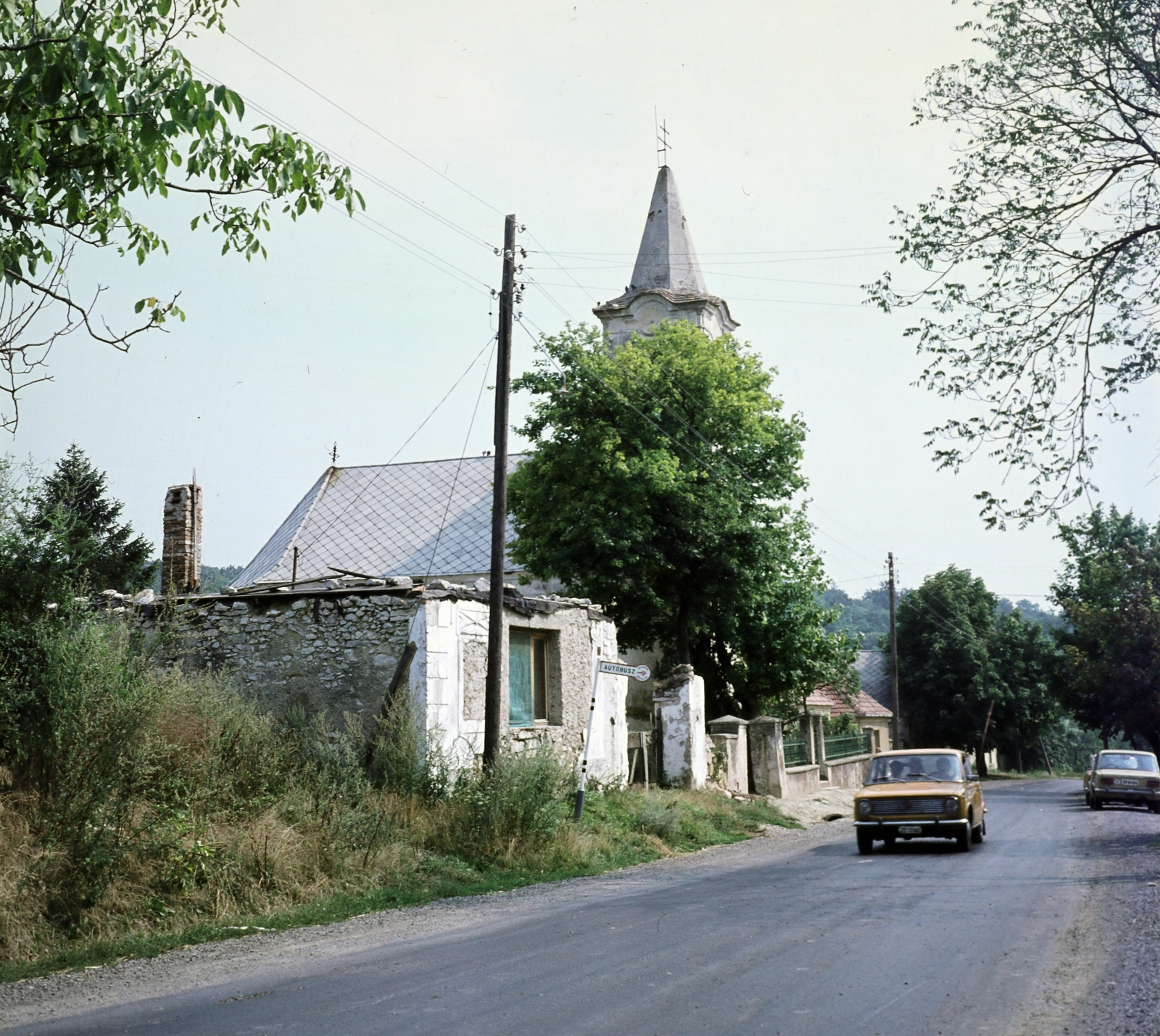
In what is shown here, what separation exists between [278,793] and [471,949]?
193 inches

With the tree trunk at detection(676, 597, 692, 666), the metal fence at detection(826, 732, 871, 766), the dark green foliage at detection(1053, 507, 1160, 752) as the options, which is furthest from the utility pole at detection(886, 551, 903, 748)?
the tree trunk at detection(676, 597, 692, 666)

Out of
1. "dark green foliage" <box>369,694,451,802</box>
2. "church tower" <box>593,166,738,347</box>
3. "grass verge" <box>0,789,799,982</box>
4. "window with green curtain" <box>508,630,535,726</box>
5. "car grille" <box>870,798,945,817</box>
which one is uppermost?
"church tower" <box>593,166,738,347</box>

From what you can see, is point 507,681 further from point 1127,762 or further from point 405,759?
point 1127,762

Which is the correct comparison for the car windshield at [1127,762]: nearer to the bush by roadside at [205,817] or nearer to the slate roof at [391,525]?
the slate roof at [391,525]


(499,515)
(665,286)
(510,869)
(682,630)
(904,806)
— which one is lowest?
(510,869)

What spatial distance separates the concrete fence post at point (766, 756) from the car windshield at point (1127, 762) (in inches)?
330

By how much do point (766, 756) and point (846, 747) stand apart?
11286mm

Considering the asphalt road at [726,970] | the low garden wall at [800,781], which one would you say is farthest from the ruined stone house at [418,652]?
the low garden wall at [800,781]

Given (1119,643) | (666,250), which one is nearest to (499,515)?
(666,250)

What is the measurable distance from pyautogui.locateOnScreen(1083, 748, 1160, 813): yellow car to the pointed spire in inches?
809

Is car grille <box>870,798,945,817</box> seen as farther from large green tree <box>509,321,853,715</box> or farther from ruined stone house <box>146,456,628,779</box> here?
large green tree <box>509,321,853,715</box>

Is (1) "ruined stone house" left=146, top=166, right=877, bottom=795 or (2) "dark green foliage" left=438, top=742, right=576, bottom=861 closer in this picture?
(2) "dark green foliage" left=438, top=742, right=576, bottom=861

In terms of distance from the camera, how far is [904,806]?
16.9 metres

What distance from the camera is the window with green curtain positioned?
18719 mm
